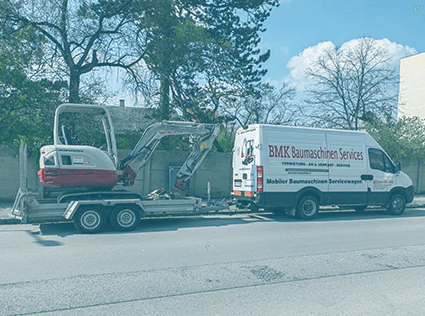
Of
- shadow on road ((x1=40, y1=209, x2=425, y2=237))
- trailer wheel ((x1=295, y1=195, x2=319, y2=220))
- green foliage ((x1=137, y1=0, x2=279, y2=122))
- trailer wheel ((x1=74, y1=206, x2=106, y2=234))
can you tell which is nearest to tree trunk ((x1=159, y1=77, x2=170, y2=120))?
green foliage ((x1=137, y1=0, x2=279, y2=122))

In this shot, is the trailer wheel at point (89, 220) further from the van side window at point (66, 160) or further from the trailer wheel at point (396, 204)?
the trailer wheel at point (396, 204)

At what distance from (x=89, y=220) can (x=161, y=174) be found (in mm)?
6354

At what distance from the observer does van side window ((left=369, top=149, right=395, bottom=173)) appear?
13258mm

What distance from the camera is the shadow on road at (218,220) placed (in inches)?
386

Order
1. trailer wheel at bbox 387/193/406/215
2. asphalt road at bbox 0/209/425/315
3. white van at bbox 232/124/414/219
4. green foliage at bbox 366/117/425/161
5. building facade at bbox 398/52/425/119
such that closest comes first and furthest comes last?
asphalt road at bbox 0/209/425/315, white van at bbox 232/124/414/219, trailer wheel at bbox 387/193/406/215, green foliage at bbox 366/117/425/161, building facade at bbox 398/52/425/119

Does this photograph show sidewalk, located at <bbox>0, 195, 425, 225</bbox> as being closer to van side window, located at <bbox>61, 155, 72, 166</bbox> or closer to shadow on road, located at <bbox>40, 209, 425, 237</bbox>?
shadow on road, located at <bbox>40, 209, 425, 237</bbox>

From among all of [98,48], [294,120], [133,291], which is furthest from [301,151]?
[294,120]

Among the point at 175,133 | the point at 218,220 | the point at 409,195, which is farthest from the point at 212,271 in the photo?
the point at 409,195

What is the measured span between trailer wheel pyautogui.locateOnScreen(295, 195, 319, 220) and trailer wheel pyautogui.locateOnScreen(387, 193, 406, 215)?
3099 millimetres

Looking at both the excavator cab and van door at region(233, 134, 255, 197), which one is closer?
the excavator cab

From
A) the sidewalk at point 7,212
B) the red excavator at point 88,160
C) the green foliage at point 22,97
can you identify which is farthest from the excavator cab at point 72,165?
the green foliage at point 22,97

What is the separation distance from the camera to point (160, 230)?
9.90 m

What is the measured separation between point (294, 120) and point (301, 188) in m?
14.1

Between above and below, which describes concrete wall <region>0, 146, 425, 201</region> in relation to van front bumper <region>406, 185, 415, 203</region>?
above
